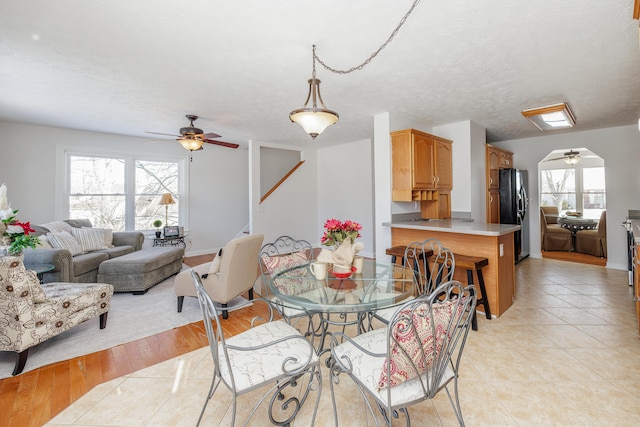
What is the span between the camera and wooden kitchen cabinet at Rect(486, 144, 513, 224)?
486cm

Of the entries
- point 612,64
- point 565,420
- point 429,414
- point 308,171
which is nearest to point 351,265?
point 429,414

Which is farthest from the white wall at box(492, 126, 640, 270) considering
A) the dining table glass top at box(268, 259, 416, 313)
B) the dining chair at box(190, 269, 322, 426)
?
the dining chair at box(190, 269, 322, 426)

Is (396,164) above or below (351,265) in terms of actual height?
above

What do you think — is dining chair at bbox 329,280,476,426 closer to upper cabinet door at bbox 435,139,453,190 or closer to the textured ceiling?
the textured ceiling

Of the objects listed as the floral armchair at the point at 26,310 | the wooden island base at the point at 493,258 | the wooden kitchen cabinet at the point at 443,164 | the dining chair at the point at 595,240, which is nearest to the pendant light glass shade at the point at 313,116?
the wooden island base at the point at 493,258

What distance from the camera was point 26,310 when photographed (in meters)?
2.03

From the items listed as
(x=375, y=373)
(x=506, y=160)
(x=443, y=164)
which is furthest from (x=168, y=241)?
(x=506, y=160)

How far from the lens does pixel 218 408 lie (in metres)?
1.70

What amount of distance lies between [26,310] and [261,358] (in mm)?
1873

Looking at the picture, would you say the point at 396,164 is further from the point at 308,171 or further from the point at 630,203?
the point at 630,203

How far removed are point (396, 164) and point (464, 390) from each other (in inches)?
107

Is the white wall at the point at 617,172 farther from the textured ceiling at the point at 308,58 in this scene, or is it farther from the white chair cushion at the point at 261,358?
the white chair cushion at the point at 261,358

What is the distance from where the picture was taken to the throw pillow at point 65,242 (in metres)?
3.75

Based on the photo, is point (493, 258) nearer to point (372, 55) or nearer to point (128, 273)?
point (372, 55)
